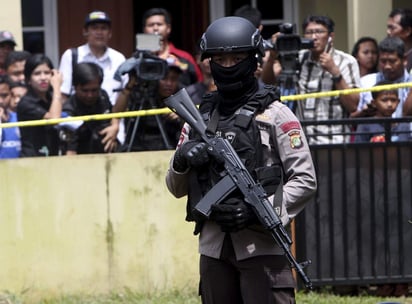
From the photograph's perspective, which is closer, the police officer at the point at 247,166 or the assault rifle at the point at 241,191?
the assault rifle at the point at 241,191

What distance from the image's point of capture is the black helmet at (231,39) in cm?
520

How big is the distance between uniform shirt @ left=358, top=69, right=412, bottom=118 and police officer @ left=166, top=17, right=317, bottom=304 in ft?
10.9

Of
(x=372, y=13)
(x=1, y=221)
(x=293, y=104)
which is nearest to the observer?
(x=1, y=221)

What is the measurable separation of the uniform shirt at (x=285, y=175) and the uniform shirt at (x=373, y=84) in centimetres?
332

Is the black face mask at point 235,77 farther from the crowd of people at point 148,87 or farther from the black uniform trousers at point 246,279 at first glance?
the crowd of people at point 148,87

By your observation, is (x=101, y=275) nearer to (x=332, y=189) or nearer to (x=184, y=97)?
(x=332, y=189)

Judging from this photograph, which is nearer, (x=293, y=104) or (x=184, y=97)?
(x=184, y=97)

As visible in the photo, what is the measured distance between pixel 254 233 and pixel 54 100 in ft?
13.0

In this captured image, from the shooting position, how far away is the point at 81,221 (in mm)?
8055

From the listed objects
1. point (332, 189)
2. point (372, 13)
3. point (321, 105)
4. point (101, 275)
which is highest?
point (372, 13)

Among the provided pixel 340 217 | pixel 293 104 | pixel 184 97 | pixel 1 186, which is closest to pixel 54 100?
pixel 1 186

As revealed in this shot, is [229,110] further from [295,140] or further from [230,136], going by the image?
[295,140]

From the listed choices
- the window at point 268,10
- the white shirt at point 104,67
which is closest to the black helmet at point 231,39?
the white shirt at point 104,67

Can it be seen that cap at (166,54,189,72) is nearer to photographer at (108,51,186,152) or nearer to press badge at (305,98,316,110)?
photographer at (108,51,186,152)
